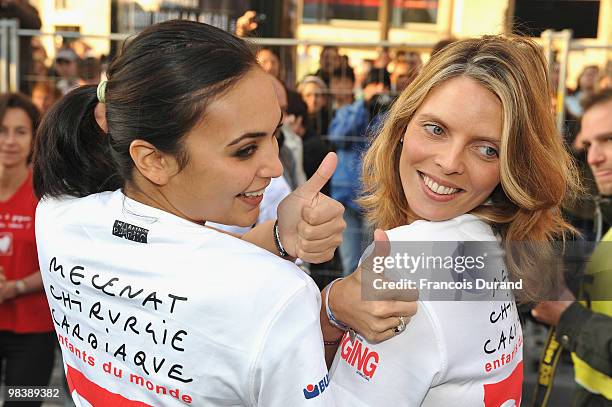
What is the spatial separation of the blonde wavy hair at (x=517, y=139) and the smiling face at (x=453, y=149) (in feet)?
0.08

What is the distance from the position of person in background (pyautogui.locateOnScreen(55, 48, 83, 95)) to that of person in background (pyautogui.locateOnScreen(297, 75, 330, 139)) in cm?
175

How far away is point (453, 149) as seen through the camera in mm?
1669

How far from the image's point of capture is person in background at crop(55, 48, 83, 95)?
562 cm

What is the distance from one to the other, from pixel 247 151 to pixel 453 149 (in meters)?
0.49

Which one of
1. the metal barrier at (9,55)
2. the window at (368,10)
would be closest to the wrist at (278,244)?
the metal barrier at (9,55)

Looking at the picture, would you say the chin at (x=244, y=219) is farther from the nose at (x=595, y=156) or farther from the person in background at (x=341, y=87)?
the person in background at (x=341, y=87)

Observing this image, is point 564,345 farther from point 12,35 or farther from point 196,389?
point 12,35

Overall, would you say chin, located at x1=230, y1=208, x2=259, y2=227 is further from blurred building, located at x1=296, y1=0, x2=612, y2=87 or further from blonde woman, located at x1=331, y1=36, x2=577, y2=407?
blurred building, located at x1=296, y1=0, x2=612, y2=87

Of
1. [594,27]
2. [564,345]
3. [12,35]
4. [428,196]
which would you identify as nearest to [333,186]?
[12,35]

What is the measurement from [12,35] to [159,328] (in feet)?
15.0

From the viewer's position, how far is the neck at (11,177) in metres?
3.77

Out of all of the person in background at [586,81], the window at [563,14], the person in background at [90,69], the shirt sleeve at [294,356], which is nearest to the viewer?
the shirt sleeve at [294,356]

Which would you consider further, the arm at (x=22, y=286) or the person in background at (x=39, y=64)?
the person in background at (x=39, y=64)

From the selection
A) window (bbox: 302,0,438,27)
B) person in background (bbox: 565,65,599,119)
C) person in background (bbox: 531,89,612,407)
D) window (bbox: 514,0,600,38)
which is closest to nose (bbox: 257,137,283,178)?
person in background (bbox: 531,89,612,407)
